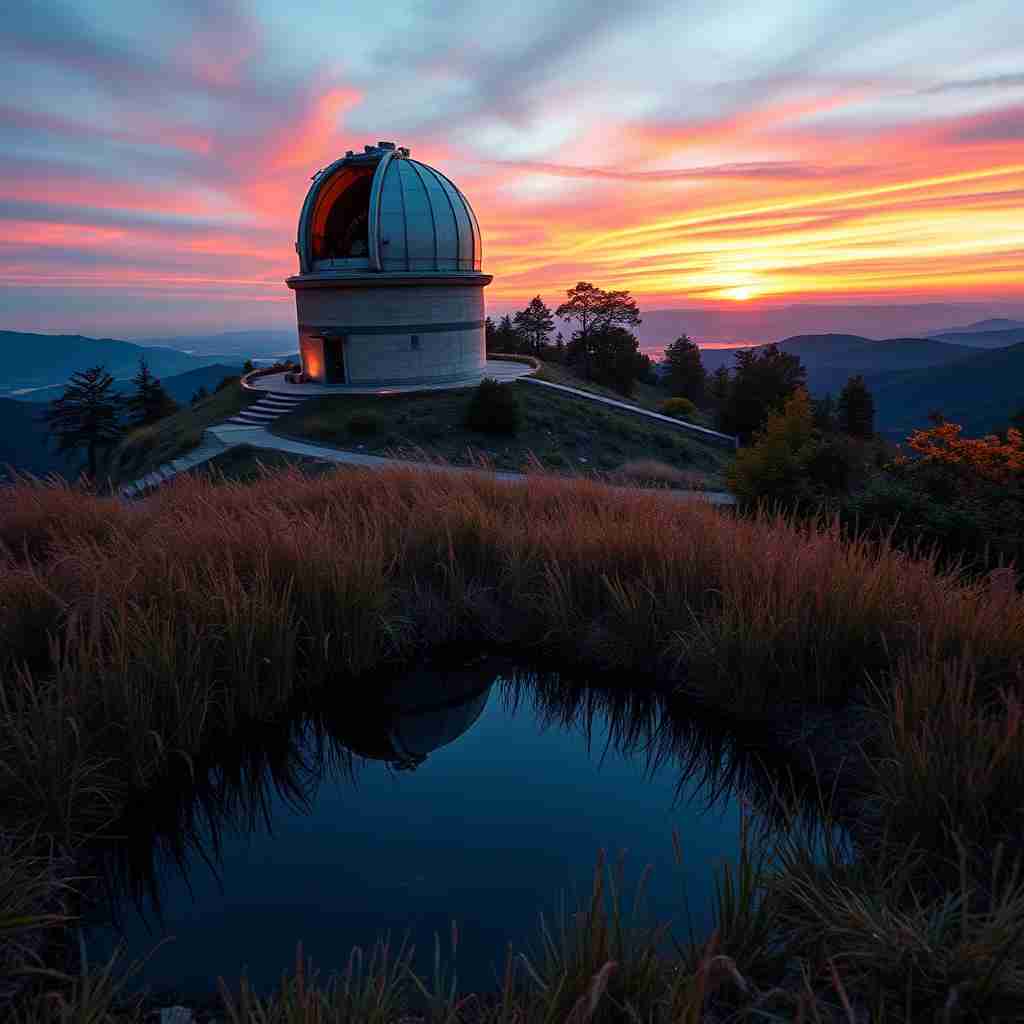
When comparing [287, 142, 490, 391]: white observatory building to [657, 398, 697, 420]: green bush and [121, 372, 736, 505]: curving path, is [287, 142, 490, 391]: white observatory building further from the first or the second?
[657, 398, 697, 420]: green bush

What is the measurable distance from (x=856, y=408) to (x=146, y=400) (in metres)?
46.8

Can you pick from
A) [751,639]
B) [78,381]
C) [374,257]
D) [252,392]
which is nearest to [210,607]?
[751,639]

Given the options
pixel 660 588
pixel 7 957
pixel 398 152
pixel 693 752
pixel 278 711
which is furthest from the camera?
pixel 398 152

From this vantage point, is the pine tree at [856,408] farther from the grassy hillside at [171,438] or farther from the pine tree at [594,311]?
the grassy hillside at [171,438]

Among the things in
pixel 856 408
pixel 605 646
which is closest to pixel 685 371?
pixel 856 408

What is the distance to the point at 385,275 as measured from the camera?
2591cm

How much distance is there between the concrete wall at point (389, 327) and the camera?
26.5 m

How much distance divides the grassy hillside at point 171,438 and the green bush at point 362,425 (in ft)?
18.1

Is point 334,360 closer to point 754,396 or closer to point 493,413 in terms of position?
point 493,413

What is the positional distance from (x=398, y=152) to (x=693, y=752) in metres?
30.1

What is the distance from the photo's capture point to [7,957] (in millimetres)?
2242

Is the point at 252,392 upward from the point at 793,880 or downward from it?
upward

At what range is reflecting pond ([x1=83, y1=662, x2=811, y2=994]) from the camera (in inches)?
107

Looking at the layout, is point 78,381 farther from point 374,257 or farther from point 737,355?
point 737,355
